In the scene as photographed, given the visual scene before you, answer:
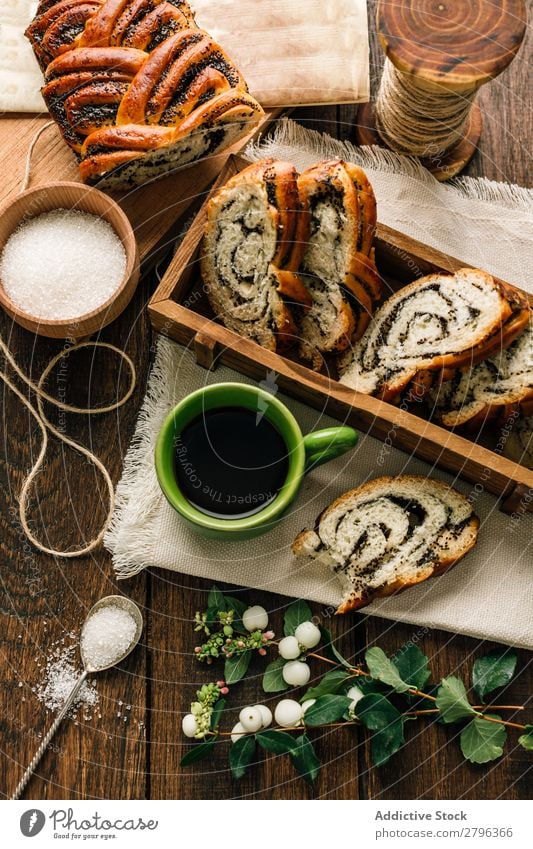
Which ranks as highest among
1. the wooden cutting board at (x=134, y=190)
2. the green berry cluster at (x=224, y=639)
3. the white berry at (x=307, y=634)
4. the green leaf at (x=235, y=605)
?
the wooden cutting board at (x=134, y=190)

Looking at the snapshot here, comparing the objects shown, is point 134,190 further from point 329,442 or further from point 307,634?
point 307,634

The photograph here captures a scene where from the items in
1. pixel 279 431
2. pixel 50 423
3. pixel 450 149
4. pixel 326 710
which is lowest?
pixel 326 710

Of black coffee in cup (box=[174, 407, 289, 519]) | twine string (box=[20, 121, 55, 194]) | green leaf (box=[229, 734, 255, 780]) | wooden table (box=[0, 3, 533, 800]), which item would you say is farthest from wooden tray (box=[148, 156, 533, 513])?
green leaf (box=[229, 734, 255, 780])

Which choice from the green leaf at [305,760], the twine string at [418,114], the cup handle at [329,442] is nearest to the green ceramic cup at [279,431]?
the cup handle at [329,442]

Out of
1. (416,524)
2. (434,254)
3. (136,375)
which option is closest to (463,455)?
(416,524)

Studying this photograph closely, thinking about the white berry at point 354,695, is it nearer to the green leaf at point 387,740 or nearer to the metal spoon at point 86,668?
the green leaf at point 387,740

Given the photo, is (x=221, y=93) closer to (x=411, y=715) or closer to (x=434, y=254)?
(x=434, y=254)

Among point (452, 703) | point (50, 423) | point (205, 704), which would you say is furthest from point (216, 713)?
point (50, 423)
